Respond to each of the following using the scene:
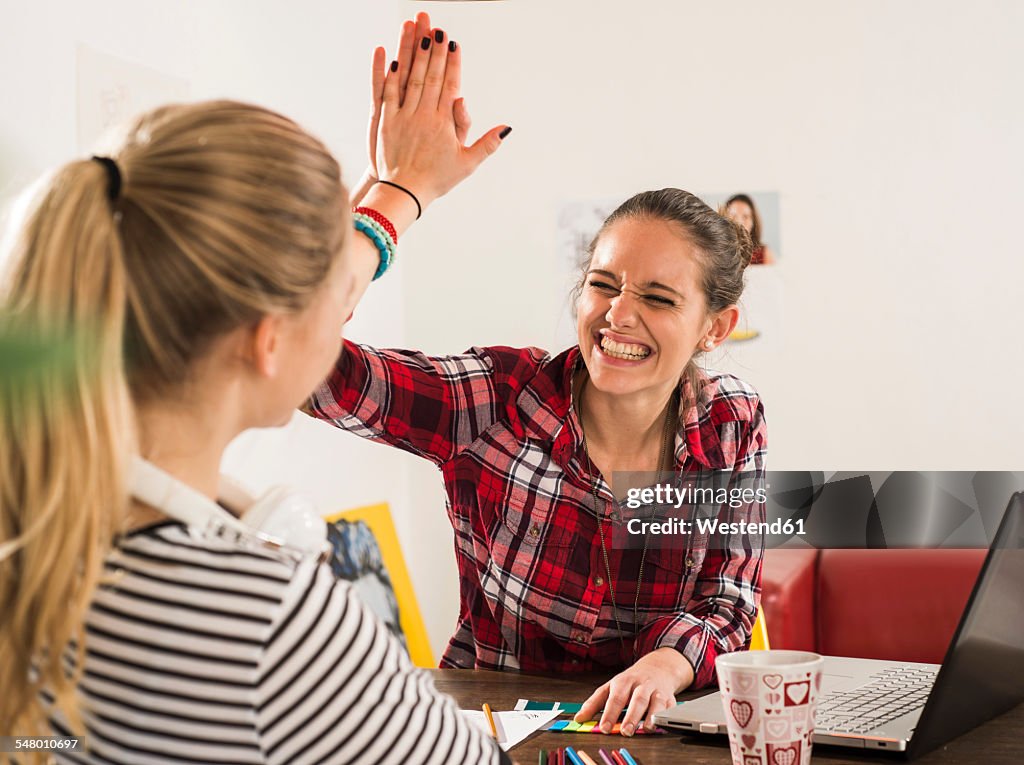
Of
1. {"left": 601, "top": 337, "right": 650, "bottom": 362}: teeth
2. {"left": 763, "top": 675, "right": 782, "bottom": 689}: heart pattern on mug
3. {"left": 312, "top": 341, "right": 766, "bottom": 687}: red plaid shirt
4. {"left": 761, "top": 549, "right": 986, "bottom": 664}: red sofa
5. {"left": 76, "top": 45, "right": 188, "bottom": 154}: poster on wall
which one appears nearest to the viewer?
{"left": 763, "top": 675, "right": 782, "bottom": 689}: heart pattern on mug

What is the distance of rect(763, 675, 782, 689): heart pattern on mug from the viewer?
2.82 ft

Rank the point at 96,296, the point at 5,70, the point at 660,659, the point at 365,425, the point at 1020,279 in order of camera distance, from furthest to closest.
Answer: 1. the point at 1020,279
2. the point at 5,70
3. the point at 365,425
4. the point at 660,659
5. the point at 96,296

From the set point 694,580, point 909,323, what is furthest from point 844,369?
point 694,580

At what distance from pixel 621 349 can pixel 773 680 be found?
91 centimetres

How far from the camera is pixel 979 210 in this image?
12.1 feet

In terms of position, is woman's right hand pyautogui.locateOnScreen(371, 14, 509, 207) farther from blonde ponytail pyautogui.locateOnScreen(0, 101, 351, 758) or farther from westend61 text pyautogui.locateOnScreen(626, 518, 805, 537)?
westend61 text pyautogui.locateOnScreen(626, 518, 805, 537)

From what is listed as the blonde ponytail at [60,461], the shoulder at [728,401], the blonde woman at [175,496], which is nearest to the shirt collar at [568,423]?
the shoulder at [728,401]

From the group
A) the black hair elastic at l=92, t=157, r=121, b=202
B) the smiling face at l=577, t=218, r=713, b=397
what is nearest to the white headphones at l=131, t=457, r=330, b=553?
the black hair elastic at l=92, t=157, r=121, b=202

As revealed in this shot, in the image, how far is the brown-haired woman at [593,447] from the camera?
62.2 inches

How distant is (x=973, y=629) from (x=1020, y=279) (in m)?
2.99

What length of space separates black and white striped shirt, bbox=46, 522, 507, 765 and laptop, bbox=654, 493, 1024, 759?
0.57 m

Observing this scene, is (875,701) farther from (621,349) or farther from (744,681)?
(621,349)

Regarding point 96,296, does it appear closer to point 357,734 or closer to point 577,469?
point 357,734

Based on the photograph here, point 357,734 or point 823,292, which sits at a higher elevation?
point 823,292
